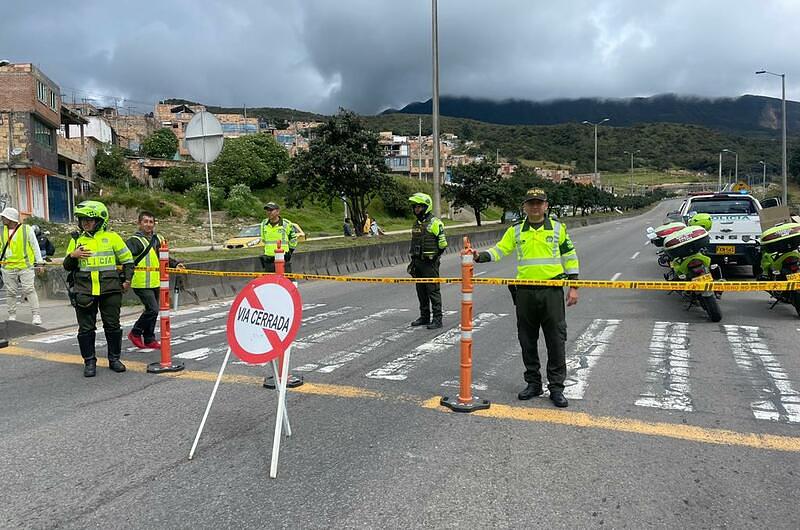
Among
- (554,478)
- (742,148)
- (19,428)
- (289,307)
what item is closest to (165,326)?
(19,428)

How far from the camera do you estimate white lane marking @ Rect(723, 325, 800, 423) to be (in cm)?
544

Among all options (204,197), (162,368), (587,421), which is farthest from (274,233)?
(204,197)

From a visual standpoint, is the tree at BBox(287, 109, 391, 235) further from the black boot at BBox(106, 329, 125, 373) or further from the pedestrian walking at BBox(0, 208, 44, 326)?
the black boot at BBox(106, 329, 125, 373)

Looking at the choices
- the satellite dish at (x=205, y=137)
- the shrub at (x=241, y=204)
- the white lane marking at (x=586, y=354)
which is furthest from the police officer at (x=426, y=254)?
the shrub at (x=241, y=204)

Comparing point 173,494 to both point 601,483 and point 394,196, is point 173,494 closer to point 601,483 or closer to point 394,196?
point 601,483

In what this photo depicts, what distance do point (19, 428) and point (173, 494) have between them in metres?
2.15

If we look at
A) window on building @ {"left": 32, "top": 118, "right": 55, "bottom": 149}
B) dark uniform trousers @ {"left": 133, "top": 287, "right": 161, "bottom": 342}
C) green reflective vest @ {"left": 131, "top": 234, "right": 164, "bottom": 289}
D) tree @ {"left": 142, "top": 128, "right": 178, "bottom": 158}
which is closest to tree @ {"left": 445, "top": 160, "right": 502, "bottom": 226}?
window on building @ {"left": 32, "top": 118, "right": 55, "bottom": 149}

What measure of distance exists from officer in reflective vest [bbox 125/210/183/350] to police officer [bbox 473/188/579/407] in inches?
183

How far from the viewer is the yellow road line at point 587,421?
476 centimetres

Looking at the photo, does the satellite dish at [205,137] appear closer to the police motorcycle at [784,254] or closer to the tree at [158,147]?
the police motorcycle at [784,254]

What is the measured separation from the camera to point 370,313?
1112 centimetres

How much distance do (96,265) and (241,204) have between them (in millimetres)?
44598

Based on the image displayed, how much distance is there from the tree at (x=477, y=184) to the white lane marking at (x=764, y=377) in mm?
33325

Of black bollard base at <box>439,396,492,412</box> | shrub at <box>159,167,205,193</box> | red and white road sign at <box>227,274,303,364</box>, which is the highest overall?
shrub at <box>159,167,205,193</box>
